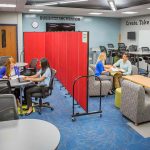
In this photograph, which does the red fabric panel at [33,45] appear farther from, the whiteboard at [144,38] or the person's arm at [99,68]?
the whiteboard at [144,38]

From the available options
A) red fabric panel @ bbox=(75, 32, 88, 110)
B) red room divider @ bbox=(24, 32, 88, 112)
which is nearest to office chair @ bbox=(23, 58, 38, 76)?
red room divider @ bbox=(24, 32, 88, 112)

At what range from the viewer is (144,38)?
11484mm

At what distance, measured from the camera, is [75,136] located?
152 inches

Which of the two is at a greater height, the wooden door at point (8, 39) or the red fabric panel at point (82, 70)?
the wooden door at point (8, 39)

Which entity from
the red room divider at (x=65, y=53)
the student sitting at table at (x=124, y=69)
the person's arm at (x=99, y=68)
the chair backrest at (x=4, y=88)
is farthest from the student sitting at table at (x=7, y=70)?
the student sitting at table at (x=124, y=69)

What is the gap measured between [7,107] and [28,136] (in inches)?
30.5

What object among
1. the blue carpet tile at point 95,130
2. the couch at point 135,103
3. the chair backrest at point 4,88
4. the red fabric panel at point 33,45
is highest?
the red fabric panel at point 33,45

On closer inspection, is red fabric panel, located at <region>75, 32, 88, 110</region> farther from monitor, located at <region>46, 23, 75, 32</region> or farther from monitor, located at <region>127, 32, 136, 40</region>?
monitor, located at <region>127, 32, 136, 40</region>

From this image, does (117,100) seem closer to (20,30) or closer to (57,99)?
(57,99)

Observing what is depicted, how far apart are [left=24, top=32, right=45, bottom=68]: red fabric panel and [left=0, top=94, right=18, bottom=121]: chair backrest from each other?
6.24m

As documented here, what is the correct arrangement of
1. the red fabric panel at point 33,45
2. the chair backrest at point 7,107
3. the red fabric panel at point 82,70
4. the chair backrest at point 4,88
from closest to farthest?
1. the chair backrest at point 7,107
2. the chair backrest at point 4,88
3. the red fabric panel at point 82,70
4. the red fabric panel at point 33,45

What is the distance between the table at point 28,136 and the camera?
1.90m

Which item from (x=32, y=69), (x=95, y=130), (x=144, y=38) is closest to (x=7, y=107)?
(x=95, y=130)

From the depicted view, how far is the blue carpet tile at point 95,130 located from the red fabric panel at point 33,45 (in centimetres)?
381
